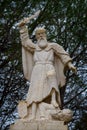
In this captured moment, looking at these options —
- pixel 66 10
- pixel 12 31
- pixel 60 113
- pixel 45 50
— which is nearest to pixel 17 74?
pixel 12 31

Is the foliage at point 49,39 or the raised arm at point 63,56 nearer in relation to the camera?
the raised arm at point 63,56

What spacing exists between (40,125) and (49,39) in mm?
6786

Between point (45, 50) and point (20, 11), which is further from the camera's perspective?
point (20, 11)

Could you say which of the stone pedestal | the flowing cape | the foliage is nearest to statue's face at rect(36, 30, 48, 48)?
the flowing cape

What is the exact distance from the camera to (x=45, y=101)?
30.2 ft

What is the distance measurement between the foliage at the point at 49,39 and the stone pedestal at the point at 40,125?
562 cm

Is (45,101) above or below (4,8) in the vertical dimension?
below

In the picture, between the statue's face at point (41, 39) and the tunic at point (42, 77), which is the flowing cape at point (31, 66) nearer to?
the tunic at point (42, 77)

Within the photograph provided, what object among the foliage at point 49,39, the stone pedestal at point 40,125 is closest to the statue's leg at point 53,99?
the stone pedestal at point 40,125

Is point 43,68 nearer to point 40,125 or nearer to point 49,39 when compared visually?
point 40,125

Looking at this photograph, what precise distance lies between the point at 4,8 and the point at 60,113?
7183 mm

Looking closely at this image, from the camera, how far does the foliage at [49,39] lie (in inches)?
587

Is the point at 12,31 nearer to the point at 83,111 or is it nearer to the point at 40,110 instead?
the point at 83,111

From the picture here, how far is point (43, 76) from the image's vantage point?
9336 millimetres
